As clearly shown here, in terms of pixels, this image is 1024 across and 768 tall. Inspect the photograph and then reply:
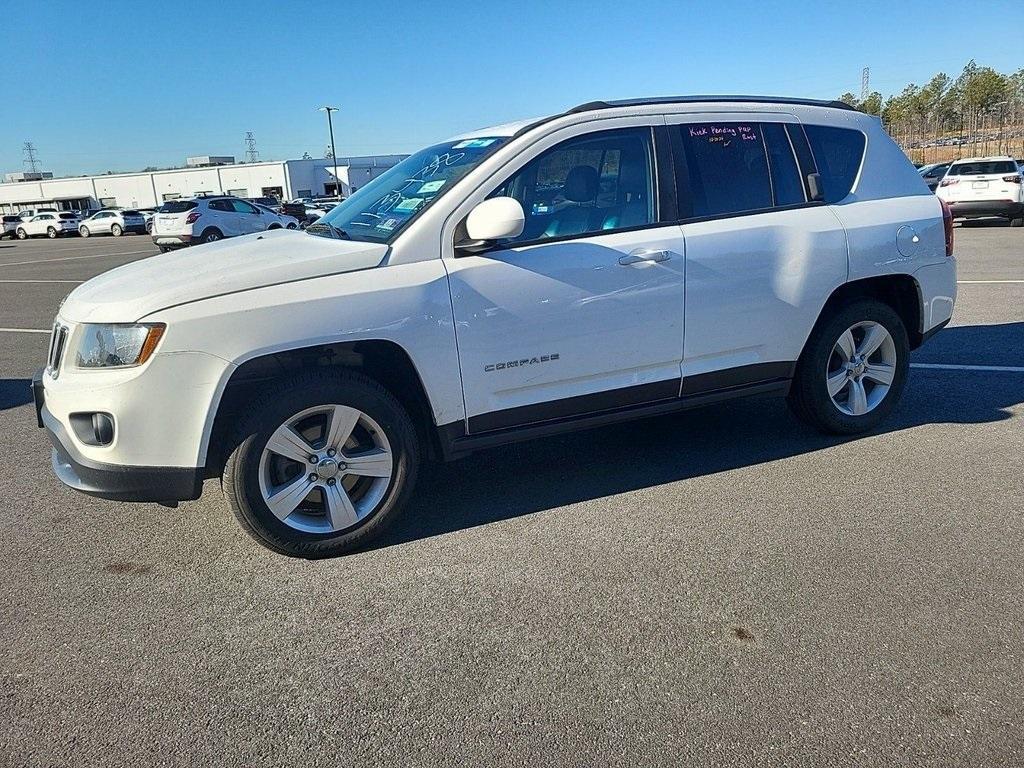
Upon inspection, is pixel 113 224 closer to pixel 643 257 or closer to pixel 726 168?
pixel 726 168

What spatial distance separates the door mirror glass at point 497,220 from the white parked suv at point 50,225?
50.3 m

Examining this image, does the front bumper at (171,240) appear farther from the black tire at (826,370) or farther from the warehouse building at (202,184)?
the warehouse building at (202,184)

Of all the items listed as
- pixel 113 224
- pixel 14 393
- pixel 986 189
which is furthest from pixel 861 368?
pixel 113 224

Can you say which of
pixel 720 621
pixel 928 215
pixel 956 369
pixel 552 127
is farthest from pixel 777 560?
pixel 956 369

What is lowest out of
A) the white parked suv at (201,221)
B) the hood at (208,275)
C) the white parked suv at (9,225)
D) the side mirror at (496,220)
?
the hood at (208,275)

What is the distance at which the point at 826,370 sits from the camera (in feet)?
15.0

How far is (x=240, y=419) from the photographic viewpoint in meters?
3.30

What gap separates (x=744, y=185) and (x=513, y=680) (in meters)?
2.99

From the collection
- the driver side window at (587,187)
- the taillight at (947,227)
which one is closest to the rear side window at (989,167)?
the taillight at (947,227)

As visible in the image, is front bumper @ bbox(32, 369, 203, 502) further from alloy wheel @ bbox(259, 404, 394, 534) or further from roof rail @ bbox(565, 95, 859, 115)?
roof rail @ bbox(565, 95, 859, 115)

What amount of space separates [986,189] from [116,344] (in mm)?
20260

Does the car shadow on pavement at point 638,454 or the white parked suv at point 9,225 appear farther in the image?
the white parked suv at point 9,225

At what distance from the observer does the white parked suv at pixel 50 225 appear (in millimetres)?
45688

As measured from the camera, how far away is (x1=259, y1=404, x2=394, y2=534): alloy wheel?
3.39 metres
